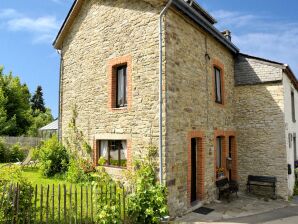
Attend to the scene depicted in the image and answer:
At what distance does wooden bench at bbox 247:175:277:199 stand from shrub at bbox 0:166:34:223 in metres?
9.56

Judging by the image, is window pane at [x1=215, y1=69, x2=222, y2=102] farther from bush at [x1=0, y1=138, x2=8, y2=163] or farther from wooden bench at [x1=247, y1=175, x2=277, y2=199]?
bush at [x1=0, y1=138, x2=8, y2=163]

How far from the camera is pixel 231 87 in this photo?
12859 millimetres

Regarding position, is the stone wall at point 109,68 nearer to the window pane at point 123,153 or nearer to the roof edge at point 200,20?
the window pane at point 123,153

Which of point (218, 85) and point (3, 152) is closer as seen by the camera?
point (218, 85)

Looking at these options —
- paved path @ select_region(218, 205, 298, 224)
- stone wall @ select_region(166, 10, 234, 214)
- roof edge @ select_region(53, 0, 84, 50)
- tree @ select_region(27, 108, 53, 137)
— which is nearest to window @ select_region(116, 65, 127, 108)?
stone wall @ select_region(166, 10, 234, 214)

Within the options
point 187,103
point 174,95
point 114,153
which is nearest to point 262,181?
point 187,103

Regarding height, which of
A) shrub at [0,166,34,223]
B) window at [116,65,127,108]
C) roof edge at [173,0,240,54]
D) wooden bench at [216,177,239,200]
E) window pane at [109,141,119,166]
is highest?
roof edge at [173,0,240,54]

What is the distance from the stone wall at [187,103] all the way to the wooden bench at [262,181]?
2.61m

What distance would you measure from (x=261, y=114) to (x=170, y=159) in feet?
20.5

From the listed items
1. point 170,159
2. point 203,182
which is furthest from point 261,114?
point 170,159

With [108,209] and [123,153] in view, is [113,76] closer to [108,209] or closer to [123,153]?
[123,153]

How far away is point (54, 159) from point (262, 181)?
31.0 ft

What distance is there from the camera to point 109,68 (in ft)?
33.2

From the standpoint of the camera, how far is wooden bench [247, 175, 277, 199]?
11484 millimetres
